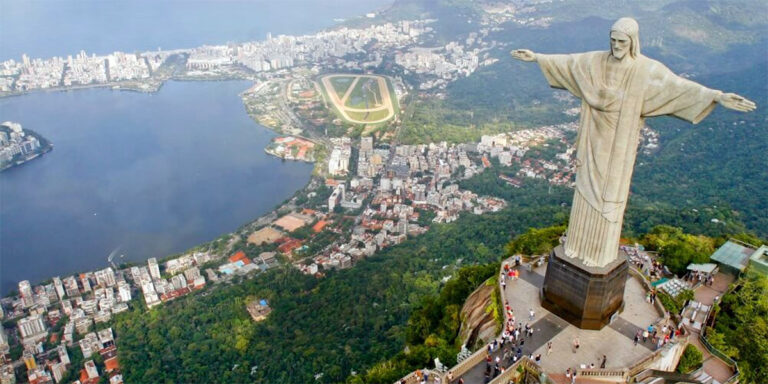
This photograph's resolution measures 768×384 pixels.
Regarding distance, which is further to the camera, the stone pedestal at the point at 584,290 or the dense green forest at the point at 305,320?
the dense green forest at the point at 305,320

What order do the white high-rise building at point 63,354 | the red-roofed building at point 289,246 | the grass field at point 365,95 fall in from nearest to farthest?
the white high-rise building at point 63,354, the red-roofed building at point 289,246, the grass field at point 365,95

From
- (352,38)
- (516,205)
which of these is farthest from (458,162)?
(352,38)

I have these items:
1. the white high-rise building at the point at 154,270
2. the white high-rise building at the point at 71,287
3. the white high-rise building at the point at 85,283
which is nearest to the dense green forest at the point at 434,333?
the white high-rise building at the point at 154,270

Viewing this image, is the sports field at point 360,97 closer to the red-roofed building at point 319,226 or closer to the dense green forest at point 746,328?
the red-roofed building at point 319,226

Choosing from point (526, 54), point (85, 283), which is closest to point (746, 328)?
point (526, 54)

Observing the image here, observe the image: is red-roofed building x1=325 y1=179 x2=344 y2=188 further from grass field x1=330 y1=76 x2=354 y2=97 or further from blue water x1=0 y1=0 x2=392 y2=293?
grass field x1=330 y1=76 x2=354 y2=97

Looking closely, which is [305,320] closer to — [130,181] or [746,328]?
[746,328]

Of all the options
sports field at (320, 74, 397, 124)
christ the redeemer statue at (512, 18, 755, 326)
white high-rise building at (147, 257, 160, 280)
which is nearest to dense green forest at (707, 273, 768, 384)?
christ the redeemer statue at (512, 18, 755, 326)

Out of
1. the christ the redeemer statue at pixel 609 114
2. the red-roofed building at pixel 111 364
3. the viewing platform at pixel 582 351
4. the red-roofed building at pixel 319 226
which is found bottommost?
the red-roofed building at pixel 111 364
